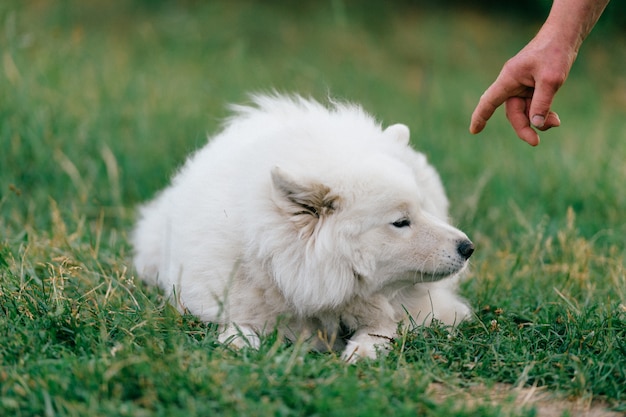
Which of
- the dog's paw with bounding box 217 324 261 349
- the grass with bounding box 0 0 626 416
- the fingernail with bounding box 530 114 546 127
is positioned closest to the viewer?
the grass with bounding box 0 0 626 416

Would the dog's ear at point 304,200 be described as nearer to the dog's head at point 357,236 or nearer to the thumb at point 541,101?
the dog's head at point 357,236

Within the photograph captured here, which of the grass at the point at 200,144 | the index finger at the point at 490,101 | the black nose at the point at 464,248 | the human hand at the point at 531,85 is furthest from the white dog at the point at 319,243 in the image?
the human hand at the point at 531,85

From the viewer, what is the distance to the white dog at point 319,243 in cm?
340

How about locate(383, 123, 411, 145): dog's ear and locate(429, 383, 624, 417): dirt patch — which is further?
locate(383, 123, 411, 145): dog's ear

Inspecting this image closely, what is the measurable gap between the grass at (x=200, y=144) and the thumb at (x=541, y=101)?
3.11ft

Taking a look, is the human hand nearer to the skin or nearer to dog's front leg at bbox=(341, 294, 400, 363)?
the skin

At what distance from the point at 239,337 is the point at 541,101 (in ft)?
5.45

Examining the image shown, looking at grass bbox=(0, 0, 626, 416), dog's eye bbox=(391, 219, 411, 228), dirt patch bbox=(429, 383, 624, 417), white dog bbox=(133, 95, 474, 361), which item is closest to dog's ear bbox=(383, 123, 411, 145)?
white dog bbox=(133, 95, 474, 361)

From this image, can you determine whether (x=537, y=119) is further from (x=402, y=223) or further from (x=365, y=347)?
(x=365, y=347)

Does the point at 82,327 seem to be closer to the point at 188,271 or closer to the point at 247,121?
the point at 188,271

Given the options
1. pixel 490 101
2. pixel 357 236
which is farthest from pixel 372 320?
pixel 490 101

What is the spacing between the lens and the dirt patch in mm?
2855

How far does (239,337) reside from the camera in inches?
132

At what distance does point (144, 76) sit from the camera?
7938 millimetres
